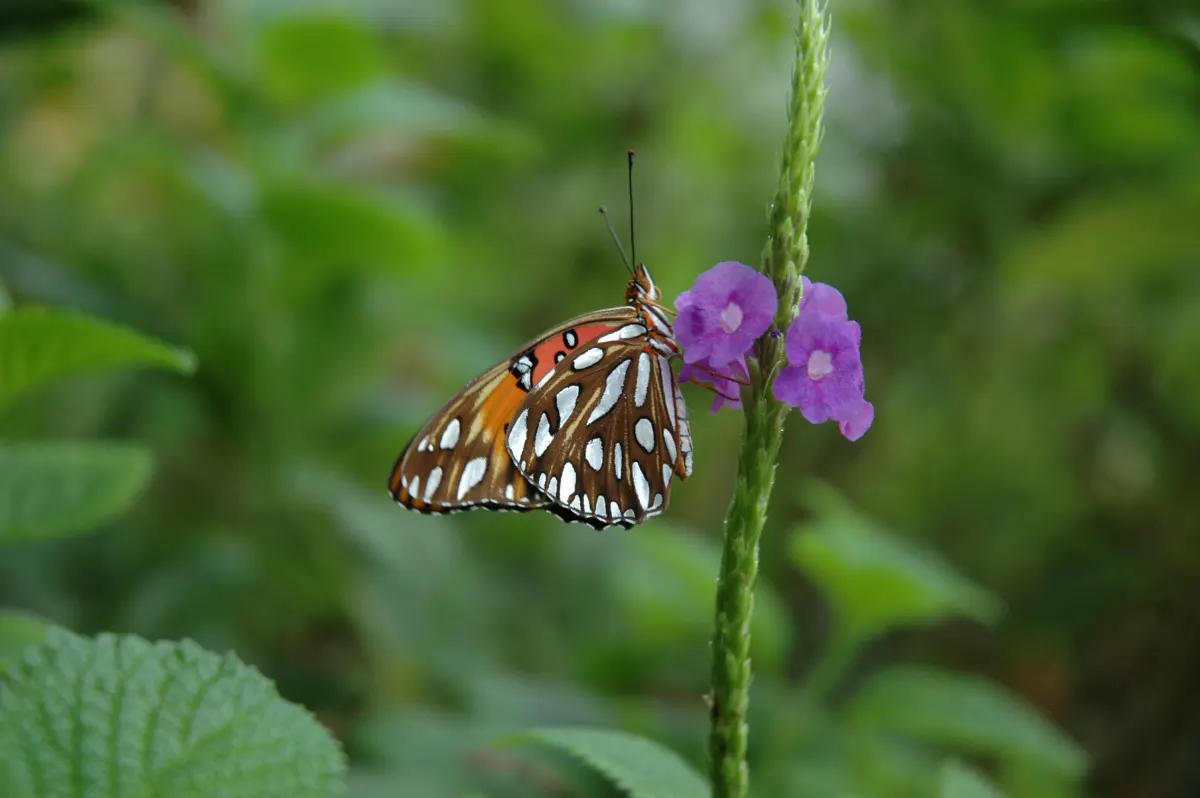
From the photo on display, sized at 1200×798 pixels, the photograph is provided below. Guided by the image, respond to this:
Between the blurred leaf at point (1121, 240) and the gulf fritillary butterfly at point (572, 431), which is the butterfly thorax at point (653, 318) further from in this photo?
the blurred leaf at point (1121, 240)

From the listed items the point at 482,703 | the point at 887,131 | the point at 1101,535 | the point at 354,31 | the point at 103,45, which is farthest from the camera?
the point at 103,45

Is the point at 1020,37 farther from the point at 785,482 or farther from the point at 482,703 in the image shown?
the point at 482,703

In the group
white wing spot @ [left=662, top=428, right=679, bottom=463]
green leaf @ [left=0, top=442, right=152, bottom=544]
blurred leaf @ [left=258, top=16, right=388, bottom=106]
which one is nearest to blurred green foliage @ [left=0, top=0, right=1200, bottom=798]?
blurred leaf @ [left=258, top=16, right=388, bottom=106]

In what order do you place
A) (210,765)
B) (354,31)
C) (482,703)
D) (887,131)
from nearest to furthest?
(210,765) → (482,703) → (354,31) → (887,131)

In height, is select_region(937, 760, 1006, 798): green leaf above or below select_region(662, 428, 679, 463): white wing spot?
below

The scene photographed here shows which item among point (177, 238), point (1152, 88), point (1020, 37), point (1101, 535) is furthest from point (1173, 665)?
point (177, 238)

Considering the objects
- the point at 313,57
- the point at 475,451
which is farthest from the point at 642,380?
the point at 313,57

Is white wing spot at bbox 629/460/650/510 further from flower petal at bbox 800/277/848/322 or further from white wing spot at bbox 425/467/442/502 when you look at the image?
flower petal at bbox 800/277/848/322
